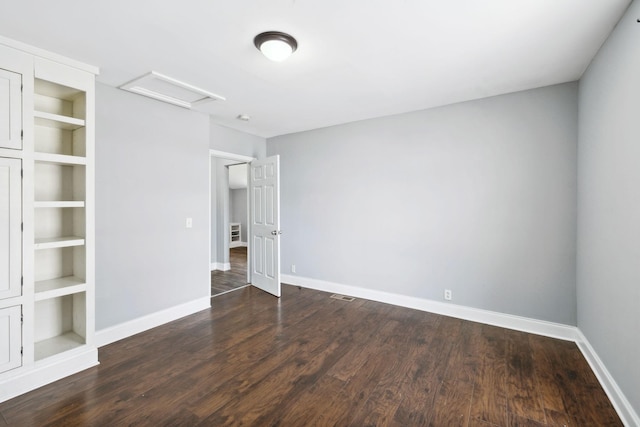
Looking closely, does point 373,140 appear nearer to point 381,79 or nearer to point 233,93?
point 381,79

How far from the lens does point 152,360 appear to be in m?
2.57

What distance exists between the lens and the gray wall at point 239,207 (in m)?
10.3

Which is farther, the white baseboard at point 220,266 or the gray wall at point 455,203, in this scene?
the white baseboard at point 220,266

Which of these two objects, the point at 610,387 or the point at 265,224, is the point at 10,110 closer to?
the point at 265,224

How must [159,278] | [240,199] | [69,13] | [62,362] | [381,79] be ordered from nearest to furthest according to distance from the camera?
[69,13] → [62,362] → [381,79] → [159,278] → [240,199]

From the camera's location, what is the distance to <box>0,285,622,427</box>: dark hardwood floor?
1.89m

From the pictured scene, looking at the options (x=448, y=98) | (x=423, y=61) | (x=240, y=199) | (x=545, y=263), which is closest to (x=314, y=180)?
(x=448, y=98)

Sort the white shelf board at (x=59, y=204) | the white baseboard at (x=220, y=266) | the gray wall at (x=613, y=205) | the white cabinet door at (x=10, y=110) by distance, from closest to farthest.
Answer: the gray wall at (x=613, y=205), the white cabinet door at (x=10, y=110), the white shelf board at (x=59, y=204), the white baseboard at (x=220, y=266)

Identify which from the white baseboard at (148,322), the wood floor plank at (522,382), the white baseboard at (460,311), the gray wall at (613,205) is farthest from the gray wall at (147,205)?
the gray wall at (613,205)

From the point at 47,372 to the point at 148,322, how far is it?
3.20 feet

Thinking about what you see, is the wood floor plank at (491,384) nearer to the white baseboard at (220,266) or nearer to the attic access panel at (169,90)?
the attic access panel at (169,90)

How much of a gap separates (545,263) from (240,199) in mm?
8966

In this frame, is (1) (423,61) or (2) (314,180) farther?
(2) (314,180)

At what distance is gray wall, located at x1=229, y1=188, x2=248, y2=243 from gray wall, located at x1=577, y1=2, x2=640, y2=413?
915 cm
